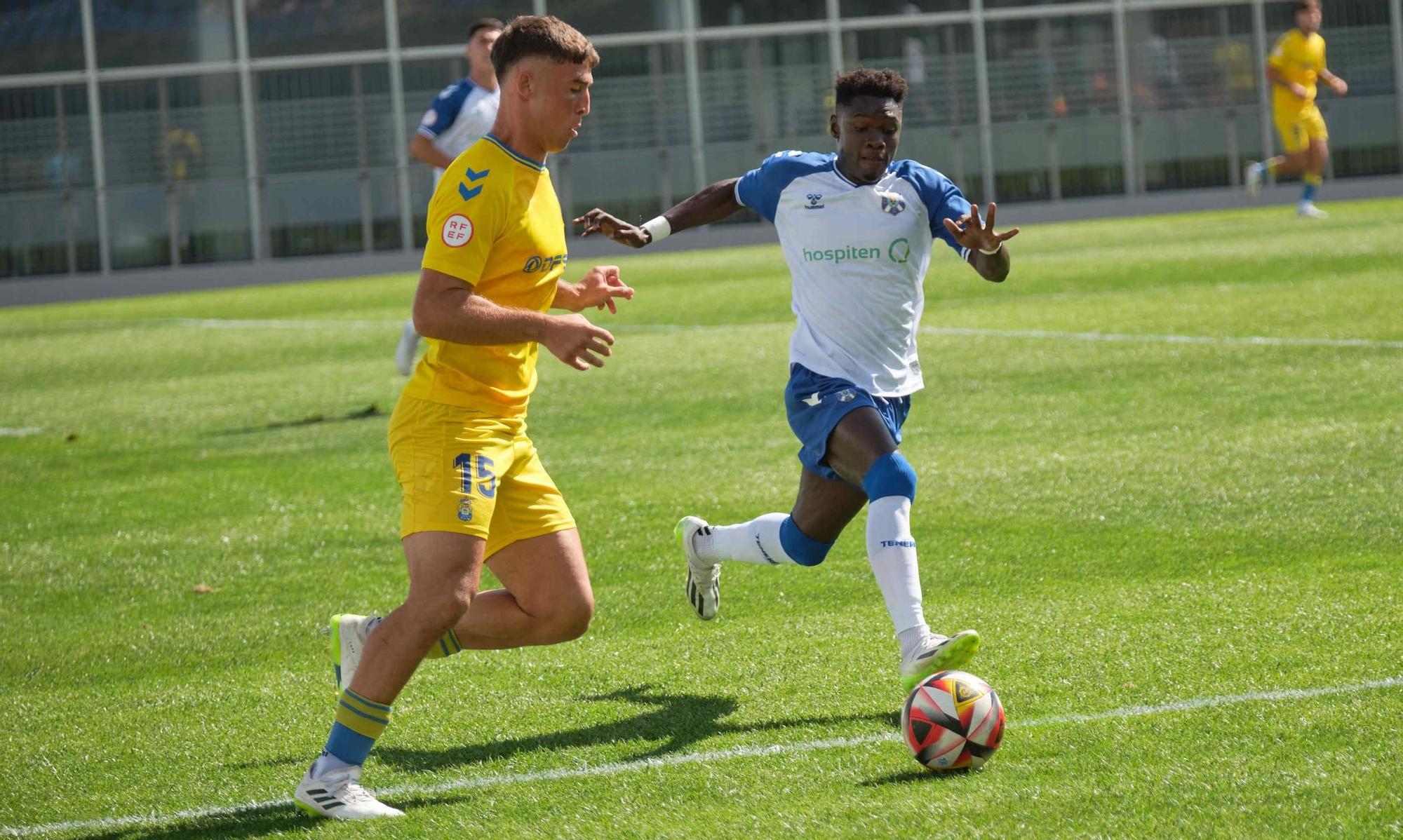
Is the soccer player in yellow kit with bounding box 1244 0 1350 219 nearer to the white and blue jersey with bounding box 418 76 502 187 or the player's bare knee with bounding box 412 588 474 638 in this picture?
the white and blue jersey with bounding box 418 76 502 187

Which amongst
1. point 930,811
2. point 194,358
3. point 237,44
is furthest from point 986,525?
point 237,44

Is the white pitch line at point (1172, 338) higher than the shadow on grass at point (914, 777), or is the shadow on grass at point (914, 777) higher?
the white pitch line at point (1172, 338)

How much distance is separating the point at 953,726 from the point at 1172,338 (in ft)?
30.5

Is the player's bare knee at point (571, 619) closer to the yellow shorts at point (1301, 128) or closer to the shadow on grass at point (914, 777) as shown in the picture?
the shadow on grass at point (914, 777)

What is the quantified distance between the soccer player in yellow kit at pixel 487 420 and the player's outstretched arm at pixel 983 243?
1242mm

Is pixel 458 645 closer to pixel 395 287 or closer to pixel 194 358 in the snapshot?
pixel 194 358

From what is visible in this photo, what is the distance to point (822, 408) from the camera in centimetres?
554

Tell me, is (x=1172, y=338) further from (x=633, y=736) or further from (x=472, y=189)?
(x=472, y=189)

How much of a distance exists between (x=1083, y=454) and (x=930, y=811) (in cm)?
506

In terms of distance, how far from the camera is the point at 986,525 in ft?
24.4

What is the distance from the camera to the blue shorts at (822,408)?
18.0 ft

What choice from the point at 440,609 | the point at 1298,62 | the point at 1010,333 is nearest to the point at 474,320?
the point at 440,609

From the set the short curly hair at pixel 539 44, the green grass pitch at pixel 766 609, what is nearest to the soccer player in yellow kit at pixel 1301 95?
the green grass pitch at pixel 766 609

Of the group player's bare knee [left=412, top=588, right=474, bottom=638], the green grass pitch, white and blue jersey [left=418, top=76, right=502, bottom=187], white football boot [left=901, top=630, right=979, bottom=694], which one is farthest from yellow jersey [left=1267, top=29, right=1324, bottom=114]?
player's bare knee [left=412, top=588, right=474, bottom=638]
